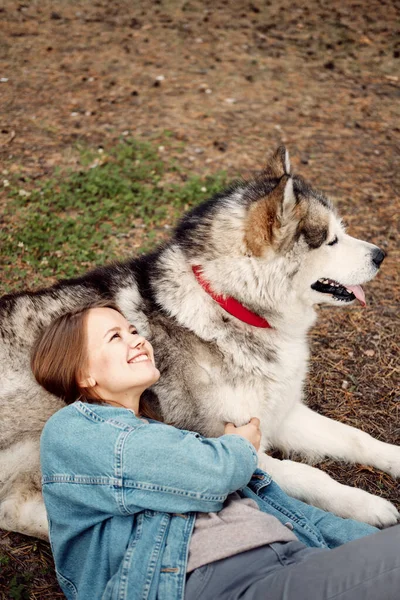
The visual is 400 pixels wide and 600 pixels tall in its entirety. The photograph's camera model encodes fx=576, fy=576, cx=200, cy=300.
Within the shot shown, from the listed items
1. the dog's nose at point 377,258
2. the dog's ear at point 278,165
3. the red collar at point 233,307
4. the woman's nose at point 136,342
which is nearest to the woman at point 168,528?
the woman's nose at point 136,342

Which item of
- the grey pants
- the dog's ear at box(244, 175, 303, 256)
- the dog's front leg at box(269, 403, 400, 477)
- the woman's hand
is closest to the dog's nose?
the dog's ear at box(244, 175, 303, 256)

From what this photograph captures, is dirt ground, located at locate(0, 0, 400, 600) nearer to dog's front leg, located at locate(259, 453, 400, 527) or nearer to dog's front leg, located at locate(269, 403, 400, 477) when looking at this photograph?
dog's front leg, located at locate(269, 403, 400, 477)

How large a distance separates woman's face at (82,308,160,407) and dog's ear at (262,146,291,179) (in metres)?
1.63

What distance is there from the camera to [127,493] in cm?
228

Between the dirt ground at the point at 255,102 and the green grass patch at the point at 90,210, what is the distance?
285 millimetres

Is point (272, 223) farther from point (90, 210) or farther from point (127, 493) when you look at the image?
point (90, 210)

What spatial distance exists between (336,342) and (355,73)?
5.39 metres

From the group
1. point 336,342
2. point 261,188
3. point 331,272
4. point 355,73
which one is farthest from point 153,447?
point 355,73

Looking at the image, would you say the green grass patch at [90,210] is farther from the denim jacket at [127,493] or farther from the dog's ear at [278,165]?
the denim jacket at [127,493]

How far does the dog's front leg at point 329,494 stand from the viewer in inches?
126

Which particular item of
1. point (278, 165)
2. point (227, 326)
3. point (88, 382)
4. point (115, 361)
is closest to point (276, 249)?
point (227, 326)

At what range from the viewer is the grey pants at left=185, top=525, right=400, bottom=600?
2094mm

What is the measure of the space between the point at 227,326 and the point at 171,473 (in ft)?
4.04

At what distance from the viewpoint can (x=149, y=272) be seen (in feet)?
11.8
